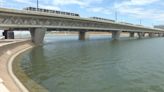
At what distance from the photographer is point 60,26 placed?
82500 mm

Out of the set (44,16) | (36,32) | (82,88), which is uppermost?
(44,16)

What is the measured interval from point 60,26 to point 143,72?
2275 inches

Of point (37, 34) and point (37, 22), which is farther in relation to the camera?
point (37, 34)

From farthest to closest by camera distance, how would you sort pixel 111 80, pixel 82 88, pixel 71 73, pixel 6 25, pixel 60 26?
pixel 60 26 → pixel 6 25 → pixel 71 73 → pixel 111 80 → pixel 82 88

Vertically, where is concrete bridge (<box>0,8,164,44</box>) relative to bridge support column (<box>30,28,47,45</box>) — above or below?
Result: above

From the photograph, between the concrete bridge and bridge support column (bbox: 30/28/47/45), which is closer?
the concrete bridge

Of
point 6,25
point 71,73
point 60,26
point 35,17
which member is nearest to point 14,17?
point 6,25

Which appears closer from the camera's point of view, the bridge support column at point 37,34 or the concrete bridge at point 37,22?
the concrete bridge at point 37,22

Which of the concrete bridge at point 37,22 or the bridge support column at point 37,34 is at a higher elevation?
the concrete bridge at point 37,22

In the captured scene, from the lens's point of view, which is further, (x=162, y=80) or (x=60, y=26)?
(x=60, y=26)

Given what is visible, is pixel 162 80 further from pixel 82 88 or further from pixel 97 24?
pixel 97 24

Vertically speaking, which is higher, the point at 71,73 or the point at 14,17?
the point at 14,17

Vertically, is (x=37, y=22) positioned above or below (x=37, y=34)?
above

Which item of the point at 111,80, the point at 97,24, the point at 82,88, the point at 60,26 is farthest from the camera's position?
the point at 97,24
